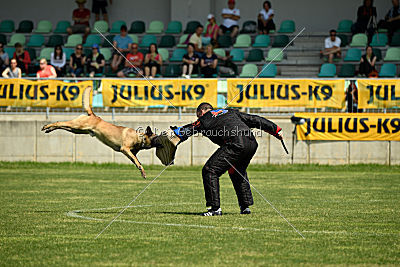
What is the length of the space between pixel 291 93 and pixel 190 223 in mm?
12131

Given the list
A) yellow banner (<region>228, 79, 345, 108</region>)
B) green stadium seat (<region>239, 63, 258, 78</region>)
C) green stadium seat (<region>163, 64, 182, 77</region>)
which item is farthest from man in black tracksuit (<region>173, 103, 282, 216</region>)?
green stadium seat (<region>163, 64, 182, 77</region>)

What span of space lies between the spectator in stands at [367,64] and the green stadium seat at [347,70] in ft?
2.41

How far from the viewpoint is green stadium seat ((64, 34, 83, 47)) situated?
92.0 ft

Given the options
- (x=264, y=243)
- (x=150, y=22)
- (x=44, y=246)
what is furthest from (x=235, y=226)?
(x=150, y=22)

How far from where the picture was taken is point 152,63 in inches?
965

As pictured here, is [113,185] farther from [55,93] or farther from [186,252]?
[186,252]

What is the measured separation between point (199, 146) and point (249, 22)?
776 cm

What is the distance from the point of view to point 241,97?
70.3ft

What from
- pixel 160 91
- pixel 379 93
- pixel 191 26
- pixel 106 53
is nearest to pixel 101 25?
pixel 106 53

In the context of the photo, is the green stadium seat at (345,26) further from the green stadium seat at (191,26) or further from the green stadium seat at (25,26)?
the green stadium seat at (25,26)

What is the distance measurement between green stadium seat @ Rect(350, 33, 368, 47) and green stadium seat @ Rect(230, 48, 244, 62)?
4.06m

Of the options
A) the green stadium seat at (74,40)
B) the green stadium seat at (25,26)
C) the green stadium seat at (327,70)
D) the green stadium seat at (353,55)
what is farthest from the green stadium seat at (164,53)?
the green stadium seat at (25,26)

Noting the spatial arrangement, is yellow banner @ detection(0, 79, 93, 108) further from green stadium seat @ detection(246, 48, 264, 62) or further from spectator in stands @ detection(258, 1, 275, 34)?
spectator in stands @ detection(258, 1, 275, 34)

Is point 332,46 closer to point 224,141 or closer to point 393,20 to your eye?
point 393,20
